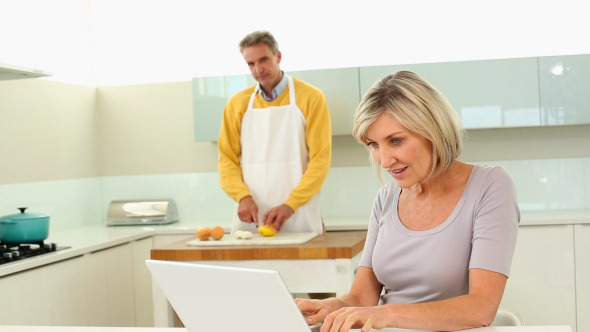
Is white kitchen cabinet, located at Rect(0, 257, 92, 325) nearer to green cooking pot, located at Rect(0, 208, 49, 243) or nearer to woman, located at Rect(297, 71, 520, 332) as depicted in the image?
green cooking pot, located at Rect(0, 208, 49, 243)

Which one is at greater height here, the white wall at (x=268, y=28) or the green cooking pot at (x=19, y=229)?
the white wall at (x=268, y=28)

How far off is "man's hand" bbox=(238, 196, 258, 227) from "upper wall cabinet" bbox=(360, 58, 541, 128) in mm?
1230

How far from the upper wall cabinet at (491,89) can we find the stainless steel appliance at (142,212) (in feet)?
5.48

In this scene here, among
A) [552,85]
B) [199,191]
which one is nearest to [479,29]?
[552,85]

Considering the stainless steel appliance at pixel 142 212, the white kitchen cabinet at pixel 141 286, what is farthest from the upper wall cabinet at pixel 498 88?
the white kitchen cabinet at pixel 141 286

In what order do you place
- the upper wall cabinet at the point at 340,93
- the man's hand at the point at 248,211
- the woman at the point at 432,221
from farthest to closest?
1. the upper wall cabinet at the point at 340,93
2. the man's hand at the point at 248,211
3. the woman at the point at 432,221

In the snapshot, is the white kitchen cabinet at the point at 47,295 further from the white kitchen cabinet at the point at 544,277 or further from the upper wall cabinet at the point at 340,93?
the white kitchen cabinet at the point at 544,277

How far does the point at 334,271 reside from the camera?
2971 mm

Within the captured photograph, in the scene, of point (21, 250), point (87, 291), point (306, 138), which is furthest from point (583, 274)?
point (21, 250)

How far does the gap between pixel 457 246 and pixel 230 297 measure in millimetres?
722

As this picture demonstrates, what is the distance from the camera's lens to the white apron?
3.54 metres

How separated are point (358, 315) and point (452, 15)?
126 inches

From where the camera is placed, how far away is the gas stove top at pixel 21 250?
2938 millimetres

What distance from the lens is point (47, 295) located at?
3.10m
